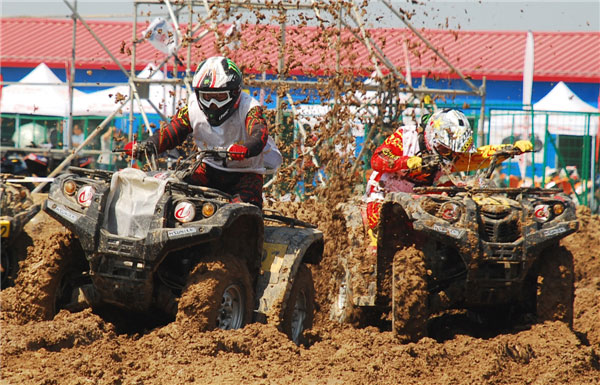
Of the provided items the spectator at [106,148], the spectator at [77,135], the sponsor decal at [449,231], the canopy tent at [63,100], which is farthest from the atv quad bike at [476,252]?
the canopy tent at [63,100]

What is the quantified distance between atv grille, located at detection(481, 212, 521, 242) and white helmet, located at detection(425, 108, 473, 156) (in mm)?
1142

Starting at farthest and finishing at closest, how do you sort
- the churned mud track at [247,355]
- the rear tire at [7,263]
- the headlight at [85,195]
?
1. the rear tire at [7,263]
2. the headlight at [85,195]
3. the churned mud track at [247,355]

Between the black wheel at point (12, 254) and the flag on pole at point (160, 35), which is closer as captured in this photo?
the black wheel at point (12, 254)

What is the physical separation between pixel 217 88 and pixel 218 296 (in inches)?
72.9

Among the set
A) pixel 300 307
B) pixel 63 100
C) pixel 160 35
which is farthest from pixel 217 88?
pixel 63 100

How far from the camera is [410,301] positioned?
22.2 ft

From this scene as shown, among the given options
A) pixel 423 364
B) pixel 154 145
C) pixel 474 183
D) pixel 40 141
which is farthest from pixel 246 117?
pixel 40 141

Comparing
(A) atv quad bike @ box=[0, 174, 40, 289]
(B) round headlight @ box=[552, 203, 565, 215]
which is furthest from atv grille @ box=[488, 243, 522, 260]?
(A) atv quad bike @ box=[0, 174, 40, 289]

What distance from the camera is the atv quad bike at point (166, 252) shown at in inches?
241

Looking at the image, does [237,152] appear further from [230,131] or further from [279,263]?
[279,263]

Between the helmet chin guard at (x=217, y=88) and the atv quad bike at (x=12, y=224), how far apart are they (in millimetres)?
2571

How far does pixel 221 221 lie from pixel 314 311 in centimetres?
203

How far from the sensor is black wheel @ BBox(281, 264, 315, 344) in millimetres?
7137

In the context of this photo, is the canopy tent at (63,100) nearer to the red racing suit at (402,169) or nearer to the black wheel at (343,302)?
the black wheel at (343,302)
